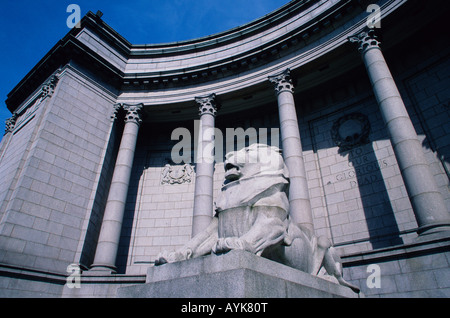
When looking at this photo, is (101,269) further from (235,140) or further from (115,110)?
(235,140)

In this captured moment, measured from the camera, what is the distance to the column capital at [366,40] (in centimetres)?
1443

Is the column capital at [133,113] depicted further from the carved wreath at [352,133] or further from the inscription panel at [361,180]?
the carved wreath at [352,133]

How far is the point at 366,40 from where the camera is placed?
1459 cm

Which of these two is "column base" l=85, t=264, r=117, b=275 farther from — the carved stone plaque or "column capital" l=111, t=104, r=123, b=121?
"column capital" l=111, t=104, r=123, b=121

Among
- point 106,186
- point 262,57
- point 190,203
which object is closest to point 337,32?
point 262,57

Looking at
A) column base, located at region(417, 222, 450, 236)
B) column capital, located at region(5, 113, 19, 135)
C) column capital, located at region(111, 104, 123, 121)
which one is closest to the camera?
column base, located at region(417, 222, 450, 236)

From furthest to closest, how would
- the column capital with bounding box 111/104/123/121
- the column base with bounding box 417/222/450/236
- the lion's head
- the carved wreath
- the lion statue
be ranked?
the column capital with bounding box 111/104/123/121
the carved wreath
the column base with bounding box 417/222/450/236
the lion's head
the lion statue

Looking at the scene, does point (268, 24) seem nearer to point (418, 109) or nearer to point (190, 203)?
point (418, 109)

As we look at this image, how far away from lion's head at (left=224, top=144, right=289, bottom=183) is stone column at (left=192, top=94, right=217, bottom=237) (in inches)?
339

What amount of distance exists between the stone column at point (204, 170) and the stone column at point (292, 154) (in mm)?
4029

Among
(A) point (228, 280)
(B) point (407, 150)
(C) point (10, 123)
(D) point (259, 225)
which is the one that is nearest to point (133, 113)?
(C) point (10, 123)

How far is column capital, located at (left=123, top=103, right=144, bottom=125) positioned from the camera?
741 inches

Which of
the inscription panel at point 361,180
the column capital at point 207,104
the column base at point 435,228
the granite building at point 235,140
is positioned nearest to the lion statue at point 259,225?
the column base at point 435,228

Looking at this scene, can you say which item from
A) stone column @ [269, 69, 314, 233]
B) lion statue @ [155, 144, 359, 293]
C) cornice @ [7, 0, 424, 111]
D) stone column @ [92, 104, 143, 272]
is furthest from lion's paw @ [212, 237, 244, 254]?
cornice @ [7, 0, 424, 111]
